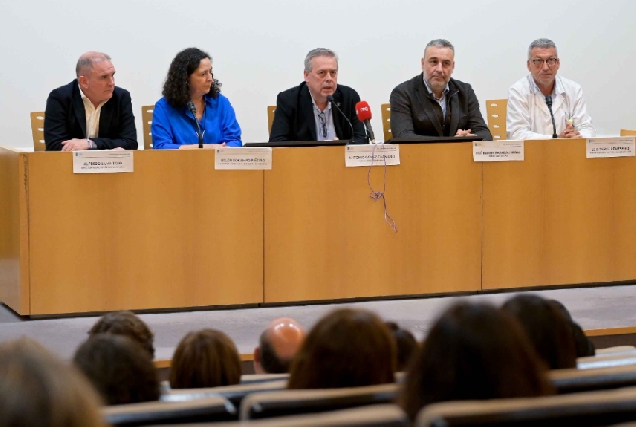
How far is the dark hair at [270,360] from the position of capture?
2.48 m

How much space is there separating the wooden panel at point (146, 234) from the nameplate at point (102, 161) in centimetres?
3

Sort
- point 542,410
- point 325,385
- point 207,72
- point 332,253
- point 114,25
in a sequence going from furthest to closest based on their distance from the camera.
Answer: point 114,25 < point 207,72 < point 332,253 < point 325,385 < point 542,410

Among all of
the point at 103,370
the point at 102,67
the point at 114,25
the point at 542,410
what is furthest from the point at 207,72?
the point at 542,410

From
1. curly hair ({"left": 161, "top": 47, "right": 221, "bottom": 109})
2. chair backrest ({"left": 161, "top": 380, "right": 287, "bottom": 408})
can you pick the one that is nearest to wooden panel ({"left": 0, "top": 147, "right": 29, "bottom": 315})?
curly hair ({"left": 161, "top": 47, "right": 221, "bottom": 109})

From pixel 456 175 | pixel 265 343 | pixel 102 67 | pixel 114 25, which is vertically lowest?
pixel 265 343

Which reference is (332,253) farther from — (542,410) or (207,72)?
(542,410)

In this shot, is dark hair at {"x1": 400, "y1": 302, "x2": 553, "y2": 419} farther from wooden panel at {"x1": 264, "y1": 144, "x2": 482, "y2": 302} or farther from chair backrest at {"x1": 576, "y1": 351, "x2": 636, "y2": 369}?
wooden panel at {"x1": 264, "y1": 144, "x2": 482, "y2": 302}

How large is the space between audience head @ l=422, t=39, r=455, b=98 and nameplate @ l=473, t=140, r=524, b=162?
2.26 feet

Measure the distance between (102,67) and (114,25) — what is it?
1930 mm

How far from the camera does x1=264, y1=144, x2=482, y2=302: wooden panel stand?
4.48m

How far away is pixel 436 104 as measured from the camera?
5.31 m

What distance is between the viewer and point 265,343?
2.52 m

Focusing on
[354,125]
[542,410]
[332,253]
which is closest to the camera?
[542,410]

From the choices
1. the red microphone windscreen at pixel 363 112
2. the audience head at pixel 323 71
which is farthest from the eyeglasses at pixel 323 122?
the red microphone windscreen at pixel 363 112
